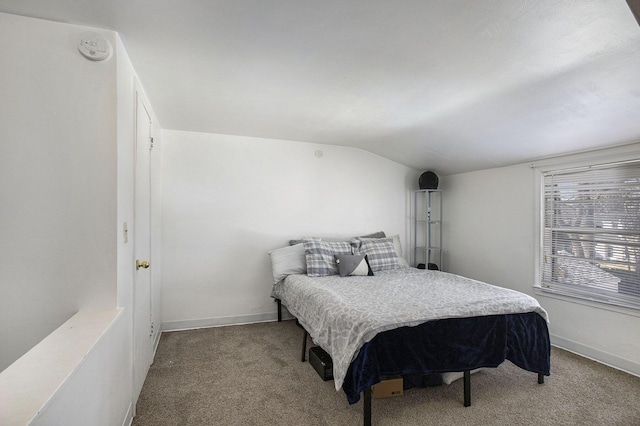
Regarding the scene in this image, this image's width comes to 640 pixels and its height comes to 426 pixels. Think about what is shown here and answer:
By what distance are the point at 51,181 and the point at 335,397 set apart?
2152 mm

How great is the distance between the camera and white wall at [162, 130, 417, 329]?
3.55 m

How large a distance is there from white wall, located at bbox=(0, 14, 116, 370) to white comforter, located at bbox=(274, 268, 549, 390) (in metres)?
1.34

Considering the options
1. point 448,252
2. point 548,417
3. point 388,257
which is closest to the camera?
point 548,417

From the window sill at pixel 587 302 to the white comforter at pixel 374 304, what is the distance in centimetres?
94

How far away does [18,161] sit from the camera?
151 cm

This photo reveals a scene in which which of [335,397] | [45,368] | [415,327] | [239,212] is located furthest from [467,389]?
[239,212]

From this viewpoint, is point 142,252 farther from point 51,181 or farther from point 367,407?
point 367,407

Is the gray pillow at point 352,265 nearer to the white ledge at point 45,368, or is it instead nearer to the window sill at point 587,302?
the window sill at point 587,302

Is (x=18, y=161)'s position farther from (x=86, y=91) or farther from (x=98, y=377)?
(x=98, y=377)

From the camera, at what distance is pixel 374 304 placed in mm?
2281

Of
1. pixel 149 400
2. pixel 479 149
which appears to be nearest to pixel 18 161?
pixel 149 400

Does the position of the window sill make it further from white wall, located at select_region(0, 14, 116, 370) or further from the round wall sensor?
the round wall sensor

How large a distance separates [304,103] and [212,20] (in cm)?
122

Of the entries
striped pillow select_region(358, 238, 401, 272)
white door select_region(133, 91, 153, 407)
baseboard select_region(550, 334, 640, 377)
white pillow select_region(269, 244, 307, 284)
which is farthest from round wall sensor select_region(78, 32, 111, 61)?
baseboard select_region(550, 334, 640, 377)
